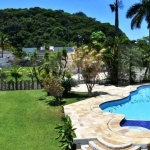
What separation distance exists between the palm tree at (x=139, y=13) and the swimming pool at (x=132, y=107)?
16.5 meters

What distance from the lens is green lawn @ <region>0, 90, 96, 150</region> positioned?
8.65 meters

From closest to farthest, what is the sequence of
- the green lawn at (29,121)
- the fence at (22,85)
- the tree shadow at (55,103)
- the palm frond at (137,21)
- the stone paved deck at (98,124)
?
the stone paved deck at (98,124), the green lawn at (29,121), the tree shadow at (55,103), the fence at (22,85), the palm frond at (137,21)

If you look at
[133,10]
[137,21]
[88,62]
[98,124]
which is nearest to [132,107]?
[88,62]

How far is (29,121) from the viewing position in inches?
438

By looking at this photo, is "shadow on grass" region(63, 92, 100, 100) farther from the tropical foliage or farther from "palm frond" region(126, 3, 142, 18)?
"palm frond" region(126, 3, 142, 18)

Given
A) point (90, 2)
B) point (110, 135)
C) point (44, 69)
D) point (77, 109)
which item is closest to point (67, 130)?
point (110, 135)

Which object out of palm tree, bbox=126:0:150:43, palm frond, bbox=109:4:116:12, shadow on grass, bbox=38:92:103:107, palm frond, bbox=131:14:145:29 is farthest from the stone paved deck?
palm frond, bbox=131:14:145:29

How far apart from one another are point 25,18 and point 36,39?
626 cm

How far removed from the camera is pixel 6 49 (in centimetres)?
6525

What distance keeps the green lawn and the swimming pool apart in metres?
2.00

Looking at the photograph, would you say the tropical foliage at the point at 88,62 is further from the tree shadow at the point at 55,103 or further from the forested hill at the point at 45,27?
the forested hill at the point at 45,27

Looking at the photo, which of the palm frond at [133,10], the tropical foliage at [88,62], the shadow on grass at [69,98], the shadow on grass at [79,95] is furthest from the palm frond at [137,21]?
the tropical foliage at [88,62]

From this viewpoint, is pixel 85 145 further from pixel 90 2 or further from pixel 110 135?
pixel 90 2

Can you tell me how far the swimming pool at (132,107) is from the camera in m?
12.2
